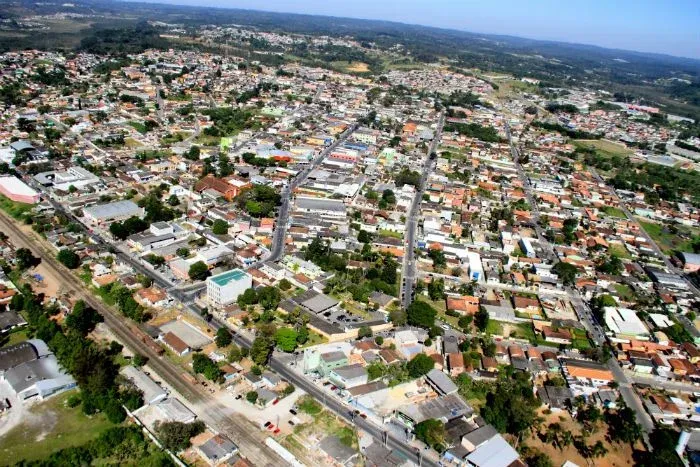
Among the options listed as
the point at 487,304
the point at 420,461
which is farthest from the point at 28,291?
the point at 487,304

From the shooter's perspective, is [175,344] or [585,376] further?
[585,376]

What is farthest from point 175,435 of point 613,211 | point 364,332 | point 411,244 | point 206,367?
point 613,211

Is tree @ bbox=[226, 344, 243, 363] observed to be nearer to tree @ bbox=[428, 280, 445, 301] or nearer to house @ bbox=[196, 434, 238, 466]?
house @ bbox=[196, 434, 238, 466]

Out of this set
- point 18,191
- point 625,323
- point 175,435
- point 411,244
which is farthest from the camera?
point 18,191

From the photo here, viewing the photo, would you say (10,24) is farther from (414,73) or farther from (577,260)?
(577,260)

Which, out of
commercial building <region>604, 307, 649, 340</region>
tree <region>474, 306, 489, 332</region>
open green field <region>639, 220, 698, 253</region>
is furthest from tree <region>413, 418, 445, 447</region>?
open green field <region>639, 220, 698, 253</region>

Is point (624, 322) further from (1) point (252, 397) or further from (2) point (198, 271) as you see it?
(2) point (198, 271)

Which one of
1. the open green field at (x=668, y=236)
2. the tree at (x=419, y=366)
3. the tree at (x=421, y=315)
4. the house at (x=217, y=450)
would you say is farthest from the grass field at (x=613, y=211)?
the house at (x=217, y=450)
